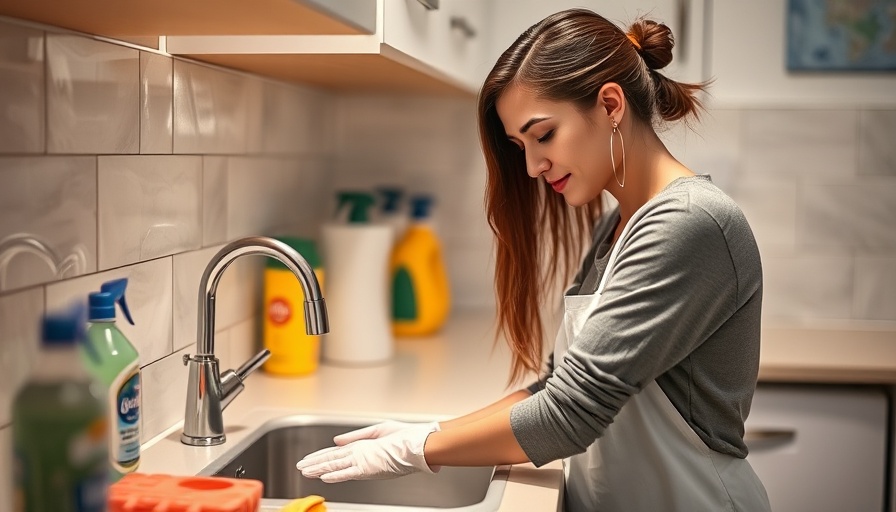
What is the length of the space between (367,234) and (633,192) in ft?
2.45

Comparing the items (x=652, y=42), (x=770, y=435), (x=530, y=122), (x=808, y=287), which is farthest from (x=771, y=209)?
(x=530, y=122)

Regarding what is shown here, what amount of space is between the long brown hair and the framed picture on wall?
925mm

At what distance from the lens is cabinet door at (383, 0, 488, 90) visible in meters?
1.38

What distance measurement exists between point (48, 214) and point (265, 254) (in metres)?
0.30

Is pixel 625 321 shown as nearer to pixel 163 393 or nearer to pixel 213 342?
pixel 213 342

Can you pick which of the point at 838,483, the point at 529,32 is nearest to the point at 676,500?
the point at 529,32

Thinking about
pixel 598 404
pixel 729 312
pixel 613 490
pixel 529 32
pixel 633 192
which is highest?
pixel 529 32

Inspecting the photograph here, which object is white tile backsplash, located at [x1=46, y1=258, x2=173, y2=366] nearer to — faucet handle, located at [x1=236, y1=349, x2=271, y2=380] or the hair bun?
faucet handle, located at [x1=236, y1=349, x2=271, y2=380]

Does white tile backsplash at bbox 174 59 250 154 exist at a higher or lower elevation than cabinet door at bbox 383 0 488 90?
lower

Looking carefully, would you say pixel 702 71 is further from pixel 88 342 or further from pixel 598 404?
pixel 88 342

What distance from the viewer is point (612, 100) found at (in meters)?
1.35

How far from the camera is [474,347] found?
2.21 m

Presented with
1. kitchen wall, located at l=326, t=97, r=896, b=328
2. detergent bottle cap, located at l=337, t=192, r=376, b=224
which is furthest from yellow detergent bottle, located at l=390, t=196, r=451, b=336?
kitchen wall, located at l=326, t=97, r=896, b=328

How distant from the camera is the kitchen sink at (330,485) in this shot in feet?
5.01
